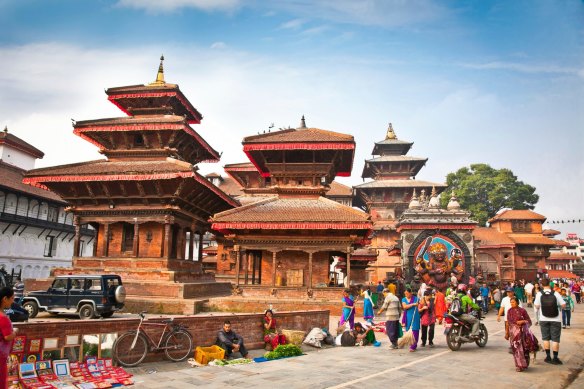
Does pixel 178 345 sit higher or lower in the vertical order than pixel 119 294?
lower

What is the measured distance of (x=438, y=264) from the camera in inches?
1379

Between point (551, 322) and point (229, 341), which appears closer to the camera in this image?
point (551, 322)

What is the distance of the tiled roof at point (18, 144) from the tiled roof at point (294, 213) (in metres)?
32.8

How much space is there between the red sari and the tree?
5387 cm

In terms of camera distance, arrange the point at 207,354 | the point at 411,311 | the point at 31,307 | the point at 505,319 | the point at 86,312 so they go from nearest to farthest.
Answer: the point at 207,354, the point at 411,311, the point at 505,319, the point at 86,312, the point at 31,307

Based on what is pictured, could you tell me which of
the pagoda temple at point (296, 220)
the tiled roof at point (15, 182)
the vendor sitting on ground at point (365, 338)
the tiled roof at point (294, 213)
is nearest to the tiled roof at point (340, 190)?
the pagoda temple at point (296, 220)

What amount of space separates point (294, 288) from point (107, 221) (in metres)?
11.3

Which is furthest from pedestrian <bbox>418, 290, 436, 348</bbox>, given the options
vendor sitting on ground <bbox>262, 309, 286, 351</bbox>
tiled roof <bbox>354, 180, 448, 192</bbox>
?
tiled roof <bbox>354, 180, 448, 192</bbox>

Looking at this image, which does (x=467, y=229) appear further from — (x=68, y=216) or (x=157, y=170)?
(x=68, y=216)

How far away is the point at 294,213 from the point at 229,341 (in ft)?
39.7

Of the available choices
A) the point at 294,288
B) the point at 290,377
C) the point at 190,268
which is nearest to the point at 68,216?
the point at 190,268

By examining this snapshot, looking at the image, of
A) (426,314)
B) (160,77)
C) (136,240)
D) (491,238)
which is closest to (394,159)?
(491,238)

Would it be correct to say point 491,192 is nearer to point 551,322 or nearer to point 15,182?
point 551,322

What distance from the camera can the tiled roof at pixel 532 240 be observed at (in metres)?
46.8
